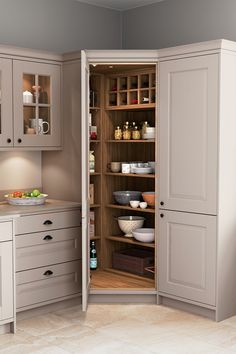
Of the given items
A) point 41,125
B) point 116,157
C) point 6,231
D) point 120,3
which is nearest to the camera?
point 6,231

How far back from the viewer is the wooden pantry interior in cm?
466

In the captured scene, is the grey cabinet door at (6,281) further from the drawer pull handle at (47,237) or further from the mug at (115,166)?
the mug at (115,166)

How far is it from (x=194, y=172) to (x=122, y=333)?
130cm

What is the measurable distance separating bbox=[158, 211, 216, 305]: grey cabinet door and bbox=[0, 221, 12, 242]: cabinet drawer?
4.14ft

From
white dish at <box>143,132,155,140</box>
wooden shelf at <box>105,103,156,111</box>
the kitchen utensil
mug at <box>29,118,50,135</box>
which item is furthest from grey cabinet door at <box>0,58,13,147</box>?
the kitchen utensil

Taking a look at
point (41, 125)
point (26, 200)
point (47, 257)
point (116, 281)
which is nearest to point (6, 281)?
point (47, 257)

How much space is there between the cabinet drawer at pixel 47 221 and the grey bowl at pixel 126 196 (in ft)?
1.98

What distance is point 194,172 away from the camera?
4082mm

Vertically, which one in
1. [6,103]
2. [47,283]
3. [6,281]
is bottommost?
[47,283]

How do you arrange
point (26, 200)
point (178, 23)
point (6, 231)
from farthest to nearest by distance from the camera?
1. point (178, 23)
2. point (26, 200)
3. point (6, 231)

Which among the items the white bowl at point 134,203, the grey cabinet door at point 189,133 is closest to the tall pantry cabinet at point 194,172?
the grey cabinet door at point 189,133

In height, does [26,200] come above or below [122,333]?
above

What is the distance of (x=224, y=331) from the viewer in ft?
12.5

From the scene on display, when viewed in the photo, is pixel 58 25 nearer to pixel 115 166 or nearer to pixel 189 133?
pixel 115 166
